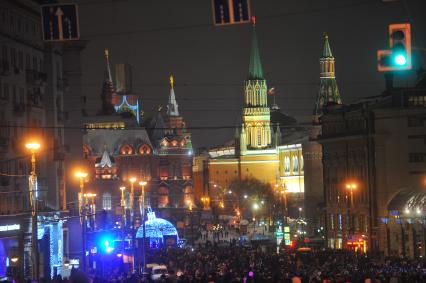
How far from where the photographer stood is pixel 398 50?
3011cm

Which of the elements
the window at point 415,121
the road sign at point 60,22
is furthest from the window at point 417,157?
the road sign at point 60,22

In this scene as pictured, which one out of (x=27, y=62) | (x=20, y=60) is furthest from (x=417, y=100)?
(x=20, y=60)

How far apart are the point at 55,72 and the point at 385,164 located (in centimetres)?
3947

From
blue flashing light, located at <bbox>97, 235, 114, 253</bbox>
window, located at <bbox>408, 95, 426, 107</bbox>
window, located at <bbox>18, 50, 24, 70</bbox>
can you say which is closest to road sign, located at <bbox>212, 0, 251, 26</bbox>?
window, located at <bbox>18, 50, 24, 70</bbox>

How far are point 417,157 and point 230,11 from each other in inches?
2744

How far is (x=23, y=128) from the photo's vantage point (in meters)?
62.3

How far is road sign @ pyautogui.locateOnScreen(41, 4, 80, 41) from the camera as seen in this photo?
35.3m

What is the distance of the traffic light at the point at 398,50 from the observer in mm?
30094

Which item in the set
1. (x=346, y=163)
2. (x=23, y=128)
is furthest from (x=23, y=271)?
(x=346, y=163)

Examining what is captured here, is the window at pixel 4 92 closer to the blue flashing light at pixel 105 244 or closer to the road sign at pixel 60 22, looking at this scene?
the blue flashing light at pixel 105 244

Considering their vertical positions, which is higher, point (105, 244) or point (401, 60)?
point (401, 60)

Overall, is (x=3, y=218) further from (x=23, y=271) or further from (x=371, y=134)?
(x=371, y=134)

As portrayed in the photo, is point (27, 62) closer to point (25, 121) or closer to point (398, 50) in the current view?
point (25, 121)

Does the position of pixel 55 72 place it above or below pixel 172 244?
above
